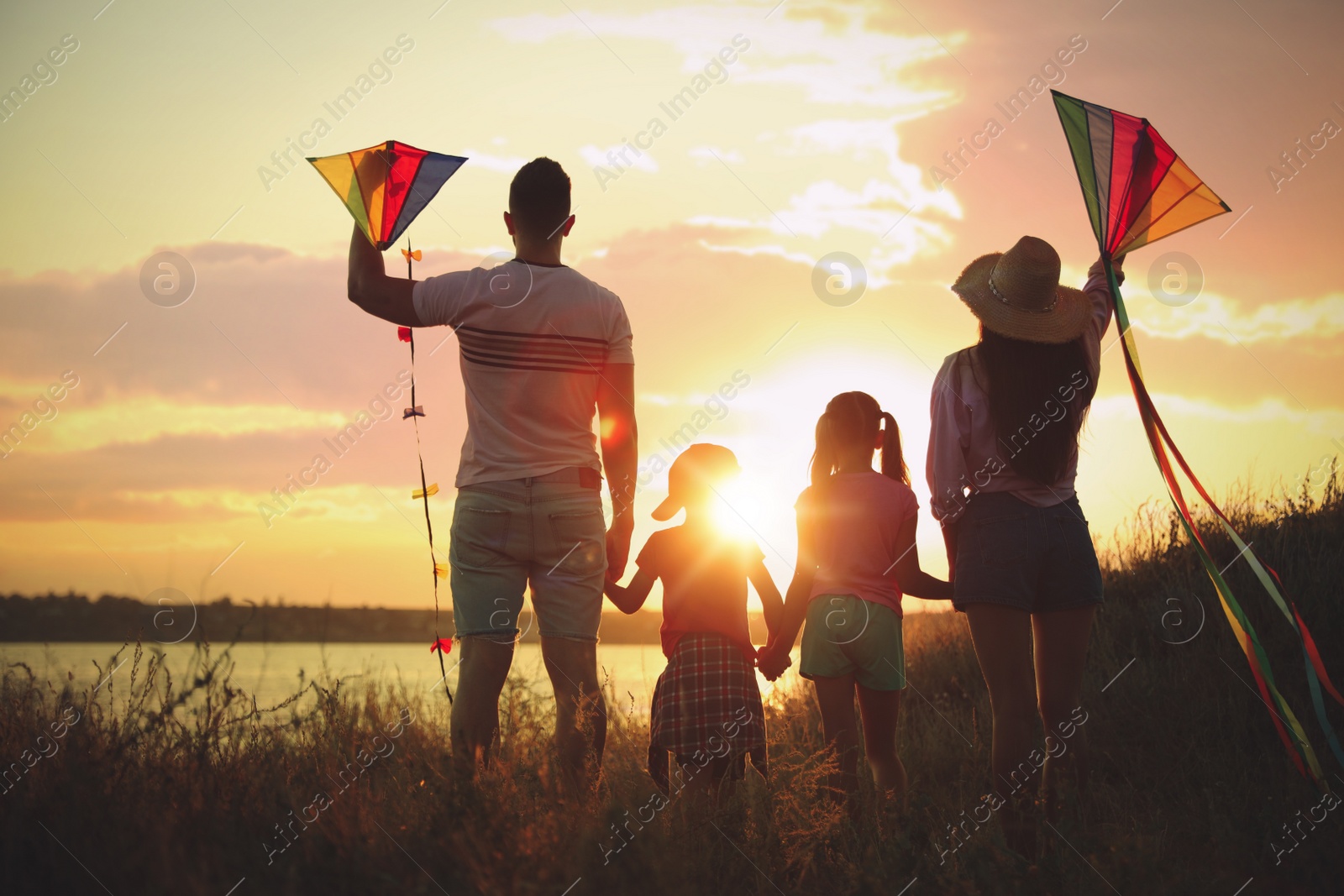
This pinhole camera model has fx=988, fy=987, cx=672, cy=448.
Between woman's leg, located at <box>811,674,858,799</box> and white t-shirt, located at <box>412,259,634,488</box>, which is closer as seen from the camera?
white t-shirt, located at <box>412,259,634,488</box>

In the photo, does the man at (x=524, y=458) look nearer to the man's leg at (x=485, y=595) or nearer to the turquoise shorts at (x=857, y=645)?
the man's leg at (x=485, y=595)

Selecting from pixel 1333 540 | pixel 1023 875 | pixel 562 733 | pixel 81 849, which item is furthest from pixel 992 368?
pixel 1333 540

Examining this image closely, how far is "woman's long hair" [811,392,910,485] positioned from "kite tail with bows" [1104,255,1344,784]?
1030mm

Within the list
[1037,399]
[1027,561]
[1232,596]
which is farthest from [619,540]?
[1232,596]

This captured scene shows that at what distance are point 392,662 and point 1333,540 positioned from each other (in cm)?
669

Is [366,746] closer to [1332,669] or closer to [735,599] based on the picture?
[735,599]

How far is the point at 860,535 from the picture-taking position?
4312 mm

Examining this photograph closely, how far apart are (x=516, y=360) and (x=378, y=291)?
0.56 m

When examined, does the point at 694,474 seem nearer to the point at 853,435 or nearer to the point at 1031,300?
the point at 853,435

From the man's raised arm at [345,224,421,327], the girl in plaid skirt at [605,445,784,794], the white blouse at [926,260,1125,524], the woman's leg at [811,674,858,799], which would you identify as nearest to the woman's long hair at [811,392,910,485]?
the girl in plaid skirt at [605,445,784,794]

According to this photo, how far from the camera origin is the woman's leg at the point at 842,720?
A: 4.10m

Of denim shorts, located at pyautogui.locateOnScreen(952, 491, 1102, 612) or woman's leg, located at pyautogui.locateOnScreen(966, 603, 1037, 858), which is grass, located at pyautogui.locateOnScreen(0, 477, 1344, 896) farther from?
denim shorts, located at pyautogui.locateOnScreen(952, 491, 1102, 612)

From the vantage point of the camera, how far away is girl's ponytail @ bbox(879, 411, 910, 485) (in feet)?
14.9

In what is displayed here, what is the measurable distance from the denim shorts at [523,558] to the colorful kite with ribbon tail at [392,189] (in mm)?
401
